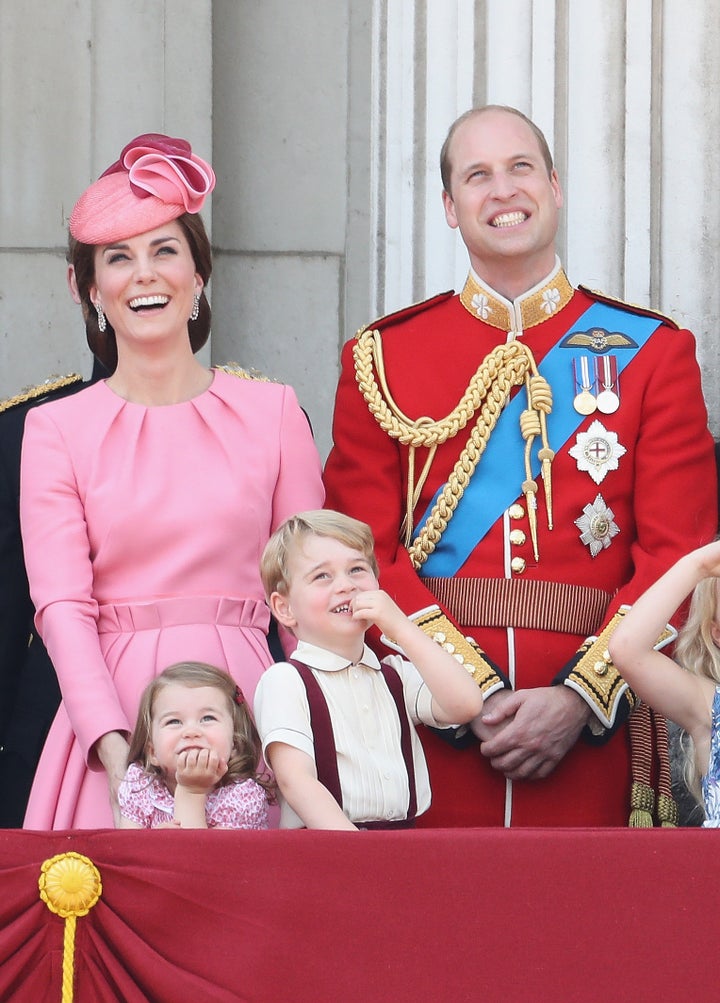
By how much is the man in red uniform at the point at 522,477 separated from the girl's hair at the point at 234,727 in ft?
1.47

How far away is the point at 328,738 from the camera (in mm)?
2869

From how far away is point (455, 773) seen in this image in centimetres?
331

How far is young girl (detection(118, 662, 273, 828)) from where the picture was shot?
2.83 m

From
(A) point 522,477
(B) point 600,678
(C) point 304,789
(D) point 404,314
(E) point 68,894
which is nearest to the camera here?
(E) point 68,894

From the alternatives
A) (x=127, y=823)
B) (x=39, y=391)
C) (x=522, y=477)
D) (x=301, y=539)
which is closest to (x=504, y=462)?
(x=522, y=477)

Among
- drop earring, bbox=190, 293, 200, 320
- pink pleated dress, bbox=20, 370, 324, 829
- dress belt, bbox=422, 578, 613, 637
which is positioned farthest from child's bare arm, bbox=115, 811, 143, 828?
drop earring, bbox=190, 293, 200, 320

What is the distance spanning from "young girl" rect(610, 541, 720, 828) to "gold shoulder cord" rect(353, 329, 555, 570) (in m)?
0.35

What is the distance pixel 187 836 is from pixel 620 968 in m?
0.55

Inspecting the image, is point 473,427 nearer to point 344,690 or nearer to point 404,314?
point 404,314

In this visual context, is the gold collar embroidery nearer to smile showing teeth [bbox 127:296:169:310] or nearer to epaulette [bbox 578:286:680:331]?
epaulette [bbox 578:286:680:331]

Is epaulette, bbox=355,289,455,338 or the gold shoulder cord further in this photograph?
epaulette, bbox=355,289,455,338

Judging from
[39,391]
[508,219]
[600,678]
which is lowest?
[600,678]

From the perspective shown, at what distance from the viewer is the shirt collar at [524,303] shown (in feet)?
11.7

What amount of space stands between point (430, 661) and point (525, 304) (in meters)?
0.89
